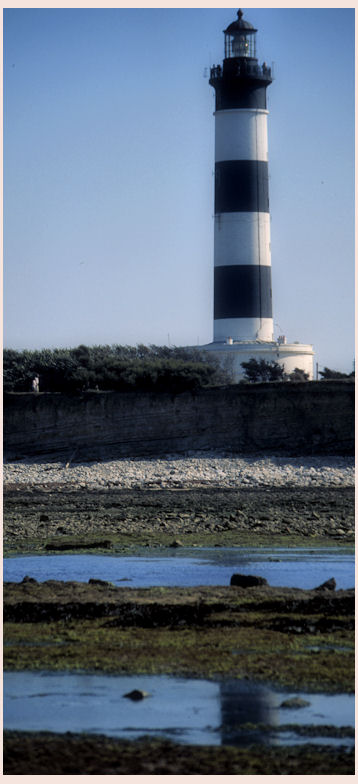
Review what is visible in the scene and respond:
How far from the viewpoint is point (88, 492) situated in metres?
27.2

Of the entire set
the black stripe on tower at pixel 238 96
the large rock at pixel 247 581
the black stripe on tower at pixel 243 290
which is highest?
the black stripe on tower at pixel 238 96

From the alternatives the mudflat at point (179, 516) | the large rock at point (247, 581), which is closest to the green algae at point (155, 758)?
the large rock at point (247, 581)

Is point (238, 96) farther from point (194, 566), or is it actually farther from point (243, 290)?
point (194, 566)

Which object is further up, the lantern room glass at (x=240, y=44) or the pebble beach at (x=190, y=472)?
the lantern room glass at (x=240, y=44)

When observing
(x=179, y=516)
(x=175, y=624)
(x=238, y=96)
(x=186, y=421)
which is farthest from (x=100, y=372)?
(x=175, y=624)

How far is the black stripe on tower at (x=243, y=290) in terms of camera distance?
4066 cm

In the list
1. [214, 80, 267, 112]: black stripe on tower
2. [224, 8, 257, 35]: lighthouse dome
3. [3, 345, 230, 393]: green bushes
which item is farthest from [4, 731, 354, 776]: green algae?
[224, 8, 257, 35]: lighthouse dome

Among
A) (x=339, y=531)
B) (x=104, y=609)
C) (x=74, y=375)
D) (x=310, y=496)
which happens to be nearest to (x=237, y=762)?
(x=104, y=609)

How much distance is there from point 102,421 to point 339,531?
1743 cm

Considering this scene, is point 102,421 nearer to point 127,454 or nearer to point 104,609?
point 127,454

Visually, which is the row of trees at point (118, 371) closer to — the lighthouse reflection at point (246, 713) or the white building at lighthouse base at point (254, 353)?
the white building at lighthouse base at point (254, 353)

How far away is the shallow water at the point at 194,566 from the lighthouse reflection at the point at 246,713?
4354mm

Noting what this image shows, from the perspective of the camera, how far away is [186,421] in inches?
1389

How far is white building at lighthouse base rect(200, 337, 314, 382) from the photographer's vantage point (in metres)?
41.4
